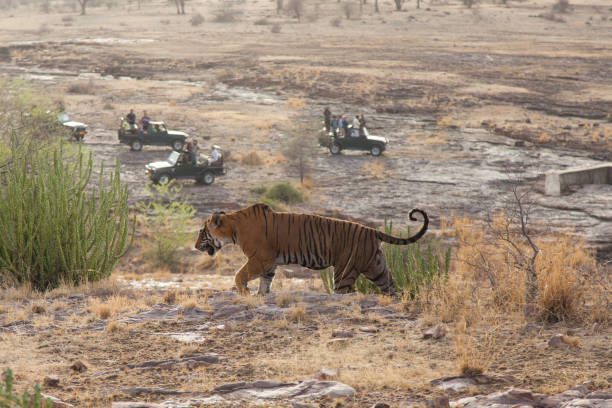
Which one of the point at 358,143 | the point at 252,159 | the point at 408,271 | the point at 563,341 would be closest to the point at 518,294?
the point at 563,341

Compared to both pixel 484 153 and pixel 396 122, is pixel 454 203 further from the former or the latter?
pixel 396 122

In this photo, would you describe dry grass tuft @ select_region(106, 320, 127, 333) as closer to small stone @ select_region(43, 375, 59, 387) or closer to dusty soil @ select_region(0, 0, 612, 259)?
small stone @ select_region(43, 375, 59, 387)

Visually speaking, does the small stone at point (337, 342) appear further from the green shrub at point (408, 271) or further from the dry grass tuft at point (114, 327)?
the dry grass tuft at point (114, 327)

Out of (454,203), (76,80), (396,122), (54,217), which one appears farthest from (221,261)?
(76,80)

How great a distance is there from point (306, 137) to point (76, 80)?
2461 centimetres

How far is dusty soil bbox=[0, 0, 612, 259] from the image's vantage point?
2950 centimetres

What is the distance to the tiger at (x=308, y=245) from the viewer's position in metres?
11.8

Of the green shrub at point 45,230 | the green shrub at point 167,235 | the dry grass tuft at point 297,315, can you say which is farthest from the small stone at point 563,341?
the green shrub at point 167,235

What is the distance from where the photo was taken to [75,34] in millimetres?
79812

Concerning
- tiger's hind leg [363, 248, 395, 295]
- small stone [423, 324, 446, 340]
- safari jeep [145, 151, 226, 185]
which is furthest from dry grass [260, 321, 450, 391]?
safari jeep [145, 151, 226, 185]

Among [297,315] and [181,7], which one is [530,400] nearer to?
[297,315]

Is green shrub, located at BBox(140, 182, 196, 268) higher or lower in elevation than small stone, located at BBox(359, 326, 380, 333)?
lower

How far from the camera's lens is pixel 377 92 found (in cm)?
4878

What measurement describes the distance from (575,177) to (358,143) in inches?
323
